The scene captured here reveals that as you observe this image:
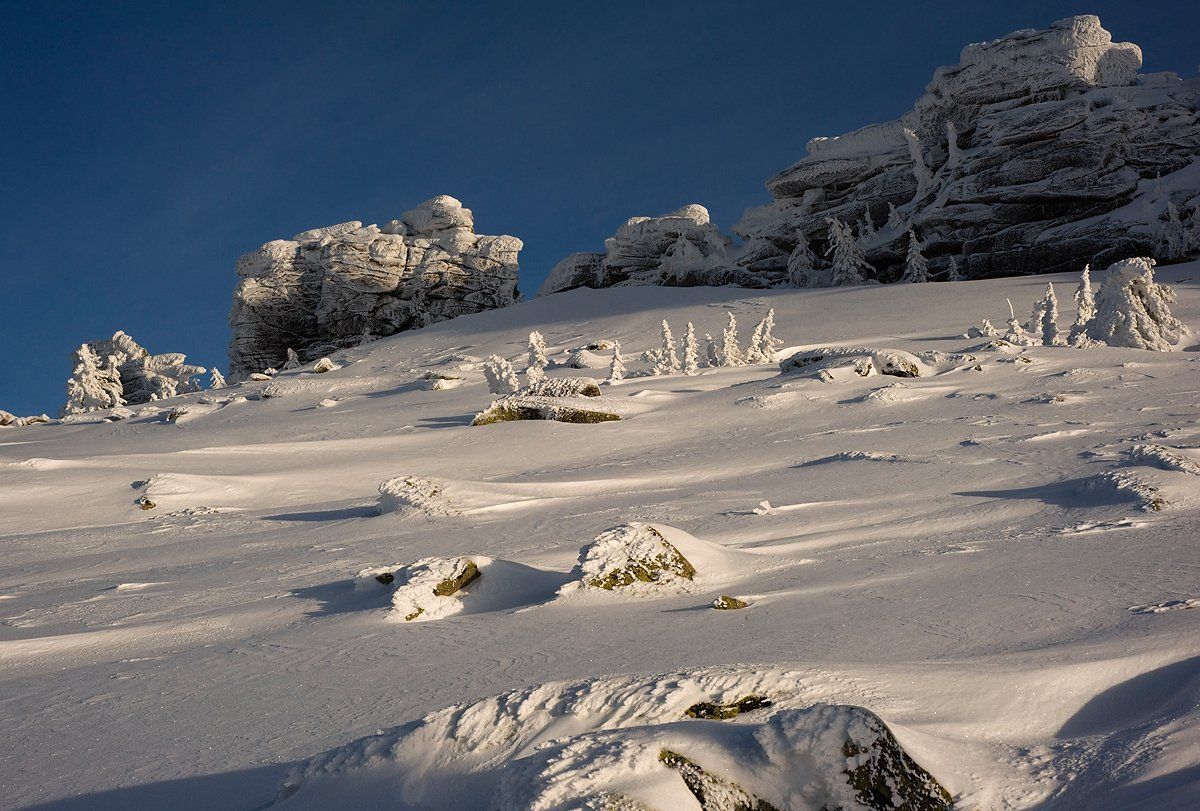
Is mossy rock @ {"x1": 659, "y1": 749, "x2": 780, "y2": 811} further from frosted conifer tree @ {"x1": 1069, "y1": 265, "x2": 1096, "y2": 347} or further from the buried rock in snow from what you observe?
frosted conifer tree @ {"x1": 1069, "y1": 265, "x2": 1096, "y2": 347}

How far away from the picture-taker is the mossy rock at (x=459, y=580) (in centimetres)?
590

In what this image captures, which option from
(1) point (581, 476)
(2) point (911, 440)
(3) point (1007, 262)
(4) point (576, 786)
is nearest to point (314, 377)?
(1) point (581, 476)

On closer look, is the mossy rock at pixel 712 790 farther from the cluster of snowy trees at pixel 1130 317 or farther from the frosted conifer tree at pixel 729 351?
the frosted conifer tree at pixel 729 351

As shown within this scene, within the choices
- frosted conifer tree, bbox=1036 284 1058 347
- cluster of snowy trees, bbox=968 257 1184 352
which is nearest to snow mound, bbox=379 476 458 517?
cluster of snowy trees, bbox=968 257 1184 352

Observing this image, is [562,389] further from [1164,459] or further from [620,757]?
[620,757]

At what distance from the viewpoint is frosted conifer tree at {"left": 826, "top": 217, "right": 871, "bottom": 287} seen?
149ft

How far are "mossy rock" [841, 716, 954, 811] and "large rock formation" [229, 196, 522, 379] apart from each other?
54.4 meters

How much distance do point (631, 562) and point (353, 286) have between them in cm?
5226

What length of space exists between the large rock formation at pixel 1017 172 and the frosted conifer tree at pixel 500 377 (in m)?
30.6

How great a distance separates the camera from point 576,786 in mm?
2301

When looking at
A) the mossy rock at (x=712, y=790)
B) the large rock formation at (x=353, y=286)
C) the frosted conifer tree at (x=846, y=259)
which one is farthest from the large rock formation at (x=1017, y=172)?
the mossy rock at (x=712, y=790)

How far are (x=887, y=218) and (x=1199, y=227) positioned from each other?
1676 cm

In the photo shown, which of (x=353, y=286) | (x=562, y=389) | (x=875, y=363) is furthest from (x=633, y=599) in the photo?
(x=353, y=286)

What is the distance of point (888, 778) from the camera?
2.47 metres
